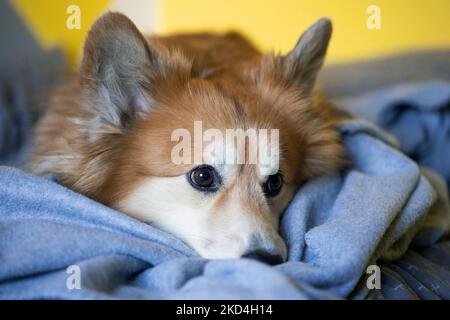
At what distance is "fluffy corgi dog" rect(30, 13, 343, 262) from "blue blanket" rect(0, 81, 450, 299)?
0.35ft

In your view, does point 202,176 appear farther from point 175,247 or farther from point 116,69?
point 116,69

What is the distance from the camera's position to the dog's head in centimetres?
147

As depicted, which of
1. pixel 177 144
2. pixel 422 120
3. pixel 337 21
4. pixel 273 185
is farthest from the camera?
pixel 337 21

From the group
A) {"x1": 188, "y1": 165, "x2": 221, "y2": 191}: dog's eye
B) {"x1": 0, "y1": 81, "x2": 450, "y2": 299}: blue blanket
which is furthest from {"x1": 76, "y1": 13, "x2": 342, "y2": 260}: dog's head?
{"x1": 0, "y1": 81, "x2": 450, "y2": 299}: blue blanket

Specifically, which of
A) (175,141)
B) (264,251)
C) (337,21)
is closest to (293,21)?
(337,21)

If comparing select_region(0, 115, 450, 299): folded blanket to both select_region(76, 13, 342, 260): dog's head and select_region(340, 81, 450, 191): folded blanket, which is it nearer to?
select_region(76, 13, 342, 260): dog's head

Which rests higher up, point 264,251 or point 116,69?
point 116,69

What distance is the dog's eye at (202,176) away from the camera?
153 centimetres

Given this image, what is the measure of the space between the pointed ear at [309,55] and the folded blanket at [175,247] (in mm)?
461

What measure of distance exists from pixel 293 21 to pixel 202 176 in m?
1.95

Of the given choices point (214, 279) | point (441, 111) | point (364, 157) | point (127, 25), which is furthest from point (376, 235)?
point (441, 111)

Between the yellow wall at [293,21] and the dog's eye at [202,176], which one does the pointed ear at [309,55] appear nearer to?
the dog's eye at [202,176]

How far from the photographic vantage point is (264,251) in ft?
4.37

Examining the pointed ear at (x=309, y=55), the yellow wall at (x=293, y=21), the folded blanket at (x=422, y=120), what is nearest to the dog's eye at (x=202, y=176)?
the pointed ear at (x=309, y=55)
